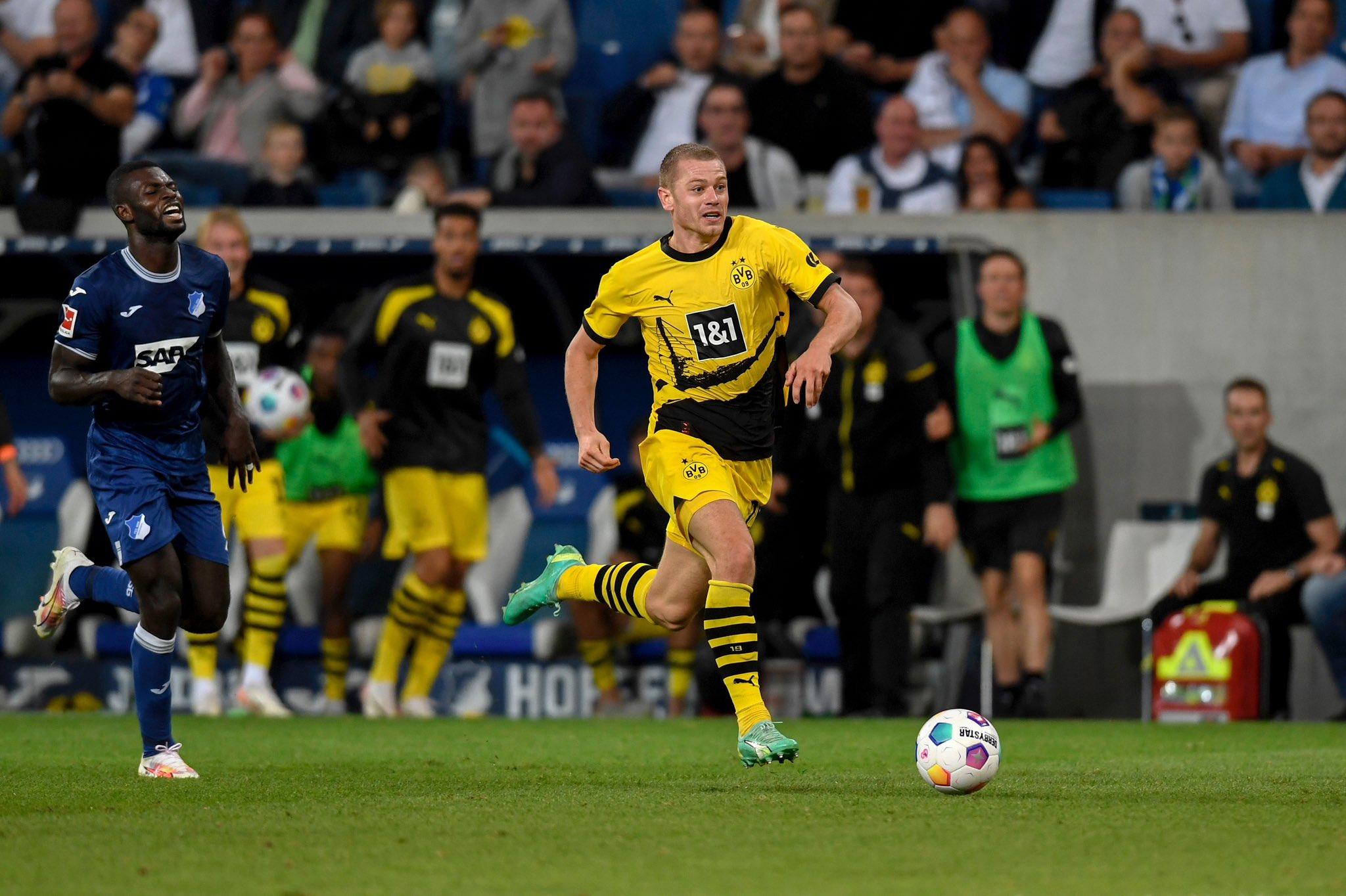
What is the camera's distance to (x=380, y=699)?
10359 mm

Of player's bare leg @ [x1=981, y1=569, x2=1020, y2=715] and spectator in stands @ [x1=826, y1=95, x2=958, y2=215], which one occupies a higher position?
spectator in stands @ [x1=826, y1=95, x2=958, y2=215]

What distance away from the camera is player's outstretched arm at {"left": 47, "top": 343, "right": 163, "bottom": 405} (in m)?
5.98

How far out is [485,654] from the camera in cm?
1126

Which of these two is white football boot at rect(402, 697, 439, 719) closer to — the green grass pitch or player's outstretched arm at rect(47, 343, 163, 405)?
the green grass pitch

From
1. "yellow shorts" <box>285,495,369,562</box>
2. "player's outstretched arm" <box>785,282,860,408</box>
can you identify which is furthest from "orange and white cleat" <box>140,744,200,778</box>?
"yellow shorts" <box>285,495,369,562</box>

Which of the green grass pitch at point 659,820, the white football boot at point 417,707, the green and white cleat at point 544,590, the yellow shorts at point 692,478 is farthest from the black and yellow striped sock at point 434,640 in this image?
the yellow shorts at point 692,478

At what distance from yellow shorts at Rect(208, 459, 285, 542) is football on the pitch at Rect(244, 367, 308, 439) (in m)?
0.30

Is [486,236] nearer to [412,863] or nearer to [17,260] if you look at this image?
[17,260]

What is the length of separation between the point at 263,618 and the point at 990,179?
4705 mm

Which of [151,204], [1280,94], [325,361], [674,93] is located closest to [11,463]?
[151,204]

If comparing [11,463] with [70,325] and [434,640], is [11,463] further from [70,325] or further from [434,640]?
[434,640]

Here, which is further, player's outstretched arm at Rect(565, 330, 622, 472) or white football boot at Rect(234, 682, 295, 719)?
white football boot at Rect(234, 682, 295, 719)

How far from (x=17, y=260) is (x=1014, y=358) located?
596 cm

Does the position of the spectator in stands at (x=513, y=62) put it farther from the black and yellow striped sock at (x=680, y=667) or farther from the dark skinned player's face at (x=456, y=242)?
the black and yellow striped sock at (x=680, y=667)
